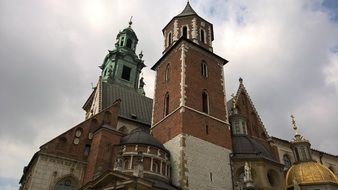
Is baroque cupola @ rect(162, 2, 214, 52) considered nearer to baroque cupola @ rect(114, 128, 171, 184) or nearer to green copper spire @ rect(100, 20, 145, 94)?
baroque cupola @ rect(114, 128, 171, 184)

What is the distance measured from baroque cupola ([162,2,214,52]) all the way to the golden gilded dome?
37.1 ft

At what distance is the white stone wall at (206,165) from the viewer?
19594 millimetres

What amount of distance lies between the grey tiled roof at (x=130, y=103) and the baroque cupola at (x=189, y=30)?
20.3 feet

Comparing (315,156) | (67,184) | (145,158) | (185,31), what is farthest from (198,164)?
(315,156)

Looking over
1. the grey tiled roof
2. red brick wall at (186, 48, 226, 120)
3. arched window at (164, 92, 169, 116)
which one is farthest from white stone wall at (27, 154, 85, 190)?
red brick wall at (186, 48, 226, 120)

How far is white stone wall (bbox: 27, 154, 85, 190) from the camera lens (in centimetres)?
2056

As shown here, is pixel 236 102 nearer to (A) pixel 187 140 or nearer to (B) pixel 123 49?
(A) pixel 187 140

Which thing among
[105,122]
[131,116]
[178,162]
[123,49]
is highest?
[123,49]

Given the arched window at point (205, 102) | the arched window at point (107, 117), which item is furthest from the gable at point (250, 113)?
the arched window at point (107, 117)

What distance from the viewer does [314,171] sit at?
2408cm

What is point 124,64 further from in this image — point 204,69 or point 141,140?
point 141,140

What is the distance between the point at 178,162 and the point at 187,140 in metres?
1.55

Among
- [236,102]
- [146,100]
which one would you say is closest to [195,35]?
[236,102]

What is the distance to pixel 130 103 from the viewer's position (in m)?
30.7
